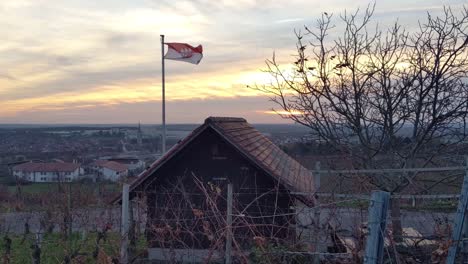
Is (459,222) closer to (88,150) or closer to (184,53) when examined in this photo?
(184,53)

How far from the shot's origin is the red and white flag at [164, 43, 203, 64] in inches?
640

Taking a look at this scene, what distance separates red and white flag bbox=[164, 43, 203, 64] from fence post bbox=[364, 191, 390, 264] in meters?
13.8

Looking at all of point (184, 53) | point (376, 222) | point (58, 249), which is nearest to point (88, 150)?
point (184, 53)

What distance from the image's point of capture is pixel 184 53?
16.3m

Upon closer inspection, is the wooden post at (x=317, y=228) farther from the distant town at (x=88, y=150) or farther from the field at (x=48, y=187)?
the distant town at (x=88, y=150)

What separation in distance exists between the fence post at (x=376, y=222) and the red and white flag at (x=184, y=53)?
13.8 meters

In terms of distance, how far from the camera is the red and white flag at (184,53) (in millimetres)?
16250

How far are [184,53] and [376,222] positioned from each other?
1390 cm

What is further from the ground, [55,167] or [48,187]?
[55,167]

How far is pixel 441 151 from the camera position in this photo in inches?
333

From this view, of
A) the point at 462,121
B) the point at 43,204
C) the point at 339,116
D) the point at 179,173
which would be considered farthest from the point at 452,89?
the point at 43,204

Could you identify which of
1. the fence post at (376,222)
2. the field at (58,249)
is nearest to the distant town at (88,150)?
the field at (58,249)

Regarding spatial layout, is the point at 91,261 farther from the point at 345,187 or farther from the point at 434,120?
the point at 434,120

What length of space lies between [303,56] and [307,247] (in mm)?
3563
